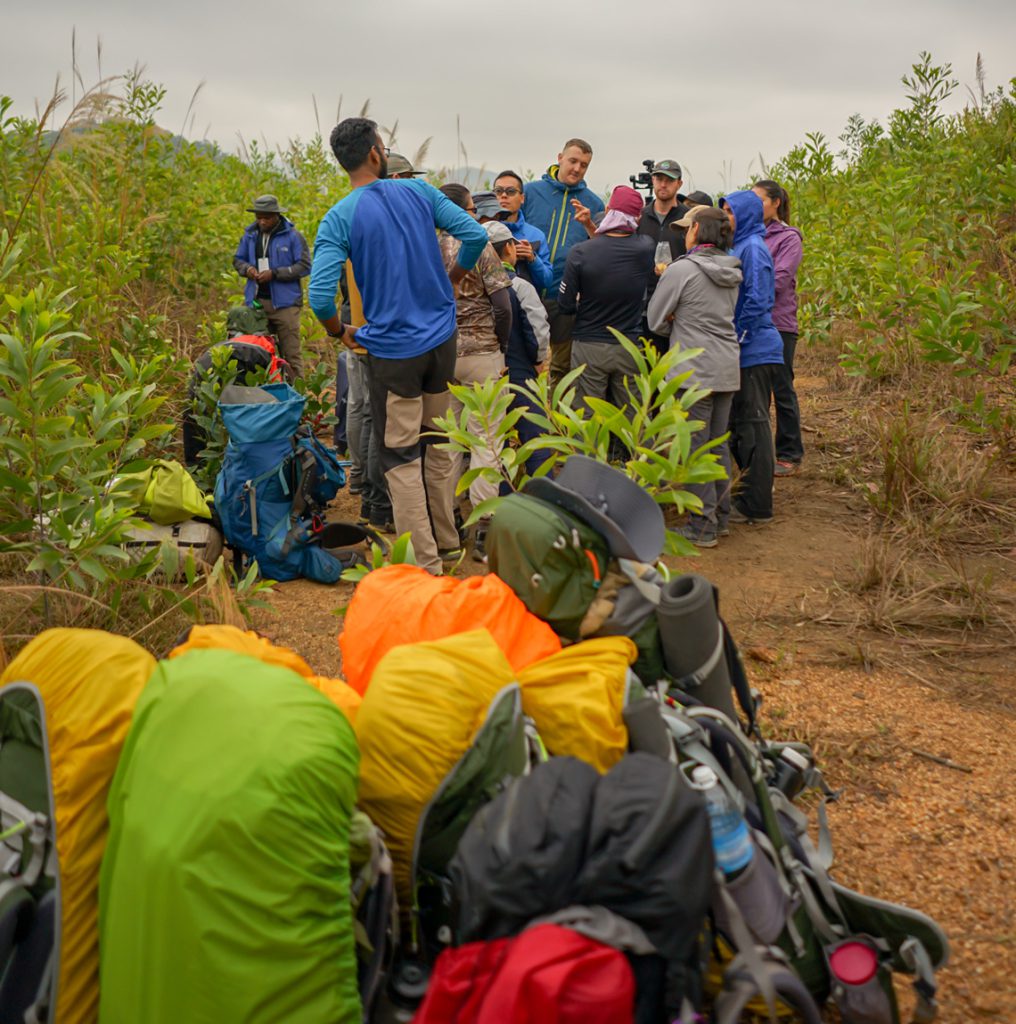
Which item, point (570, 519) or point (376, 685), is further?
point (570, 519)

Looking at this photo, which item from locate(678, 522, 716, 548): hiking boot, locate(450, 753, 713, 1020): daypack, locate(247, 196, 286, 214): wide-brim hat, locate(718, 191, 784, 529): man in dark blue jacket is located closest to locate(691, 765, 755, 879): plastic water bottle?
locate(450, 753, 713, 1020): daypack

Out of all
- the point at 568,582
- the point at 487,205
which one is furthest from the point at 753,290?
the point at 568,582

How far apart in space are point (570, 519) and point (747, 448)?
343 centimetres

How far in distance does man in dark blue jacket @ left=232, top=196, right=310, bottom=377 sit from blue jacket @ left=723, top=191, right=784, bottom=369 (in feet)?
12.2

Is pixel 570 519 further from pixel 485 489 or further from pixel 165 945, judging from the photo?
pixel 485 489

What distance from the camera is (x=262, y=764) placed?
1.51m

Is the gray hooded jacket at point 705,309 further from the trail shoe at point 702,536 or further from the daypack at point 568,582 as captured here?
the daypack at point 568,582

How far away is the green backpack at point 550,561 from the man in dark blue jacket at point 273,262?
5765mm

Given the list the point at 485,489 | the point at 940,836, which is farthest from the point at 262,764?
the point at 485,489

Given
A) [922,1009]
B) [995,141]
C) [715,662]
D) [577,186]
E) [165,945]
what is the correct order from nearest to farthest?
[165,945]
[922,1009]
[715,662]
[577,186]
[995,141]

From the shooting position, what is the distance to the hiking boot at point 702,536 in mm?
5215

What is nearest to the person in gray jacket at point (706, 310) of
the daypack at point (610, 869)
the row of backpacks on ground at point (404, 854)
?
the row of backpacks on ground at point (404, 854)

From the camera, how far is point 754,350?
5.45m

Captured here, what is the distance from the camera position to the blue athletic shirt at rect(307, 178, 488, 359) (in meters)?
4.30
